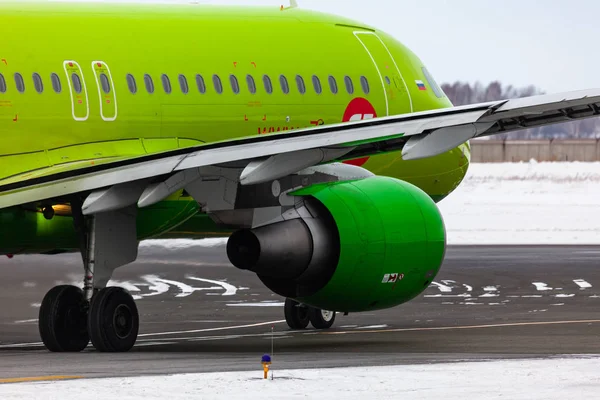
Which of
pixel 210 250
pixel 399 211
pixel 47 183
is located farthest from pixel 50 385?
pixel 210 250

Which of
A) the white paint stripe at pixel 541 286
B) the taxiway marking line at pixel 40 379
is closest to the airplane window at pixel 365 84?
the white paint stripe at pixel 541 286

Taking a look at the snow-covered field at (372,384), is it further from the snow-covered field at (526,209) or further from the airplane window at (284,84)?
the snow-covered field at (526,209)

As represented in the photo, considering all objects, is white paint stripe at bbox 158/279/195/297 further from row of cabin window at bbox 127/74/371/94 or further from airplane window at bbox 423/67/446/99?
row of cabin window at bbox 127/74/371/94

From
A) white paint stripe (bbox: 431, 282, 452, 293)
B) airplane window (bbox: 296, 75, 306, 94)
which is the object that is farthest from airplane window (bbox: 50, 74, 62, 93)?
white paint stripe (bbox: 431, 282, 452, 293)

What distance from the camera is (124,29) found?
21.2 metres

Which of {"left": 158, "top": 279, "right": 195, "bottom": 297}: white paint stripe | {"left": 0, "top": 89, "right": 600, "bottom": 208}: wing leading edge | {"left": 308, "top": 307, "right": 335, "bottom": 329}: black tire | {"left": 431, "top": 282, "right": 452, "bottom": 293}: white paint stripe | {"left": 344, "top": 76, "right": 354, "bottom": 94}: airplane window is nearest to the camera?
{"left": 0, "top": 89, "right": 600, "bottom": 208}: wing leading edge

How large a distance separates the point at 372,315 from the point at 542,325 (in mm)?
4061

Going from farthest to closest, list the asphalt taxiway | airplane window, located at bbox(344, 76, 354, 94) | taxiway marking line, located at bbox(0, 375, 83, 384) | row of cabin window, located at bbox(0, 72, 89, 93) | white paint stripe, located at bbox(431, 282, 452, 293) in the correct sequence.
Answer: white paint stripe, located at bbox(431, 282, 452, 293) → airplane window, located at bbox(344, 76, 354, 94) → row of cabin window, located at bbox(0, 72, 89, 93) → the asphalt taxiway → taxiway marking line, located at bbox(0, 375, 83, 384)

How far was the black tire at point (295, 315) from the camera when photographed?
943 inches

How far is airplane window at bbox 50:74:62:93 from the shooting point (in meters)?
20.1

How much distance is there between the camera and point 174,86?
851 inches

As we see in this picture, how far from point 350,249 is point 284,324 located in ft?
21.3

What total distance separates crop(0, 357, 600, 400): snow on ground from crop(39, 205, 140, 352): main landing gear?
4100 millimetres

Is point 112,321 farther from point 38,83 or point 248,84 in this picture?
point 248,84
